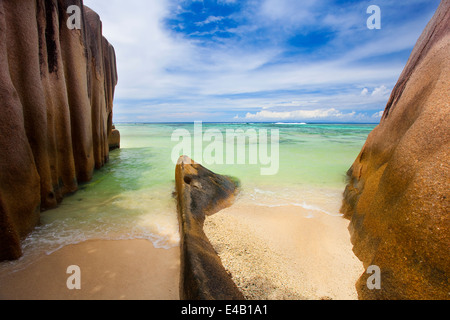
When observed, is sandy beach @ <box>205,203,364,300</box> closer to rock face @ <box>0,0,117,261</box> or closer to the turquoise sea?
the turquoise sea

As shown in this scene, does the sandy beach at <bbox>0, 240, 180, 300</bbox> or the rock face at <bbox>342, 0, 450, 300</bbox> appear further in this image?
the sandy beach at <bbox>0, 240, 180, 300</bbox>

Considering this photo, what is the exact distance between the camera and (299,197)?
455cm

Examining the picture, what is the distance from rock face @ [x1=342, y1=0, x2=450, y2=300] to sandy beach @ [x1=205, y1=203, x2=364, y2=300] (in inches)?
8.0

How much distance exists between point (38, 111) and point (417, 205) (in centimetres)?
453

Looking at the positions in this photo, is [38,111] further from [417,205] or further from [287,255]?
[417,205]

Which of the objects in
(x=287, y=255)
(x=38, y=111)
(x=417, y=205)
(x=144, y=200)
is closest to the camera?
(x=417, y=205)

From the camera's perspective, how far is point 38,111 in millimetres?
2953

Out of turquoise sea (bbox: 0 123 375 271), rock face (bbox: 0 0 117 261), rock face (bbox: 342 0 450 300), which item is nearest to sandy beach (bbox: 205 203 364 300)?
rock face (bbox: 342 0 450 300)

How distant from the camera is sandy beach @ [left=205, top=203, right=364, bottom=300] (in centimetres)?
191

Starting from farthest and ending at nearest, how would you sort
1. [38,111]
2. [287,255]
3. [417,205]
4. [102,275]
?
[38,111] < [287,255] < [102,275] < [417,205]

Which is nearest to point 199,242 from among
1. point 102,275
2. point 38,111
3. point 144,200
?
point 102,275
